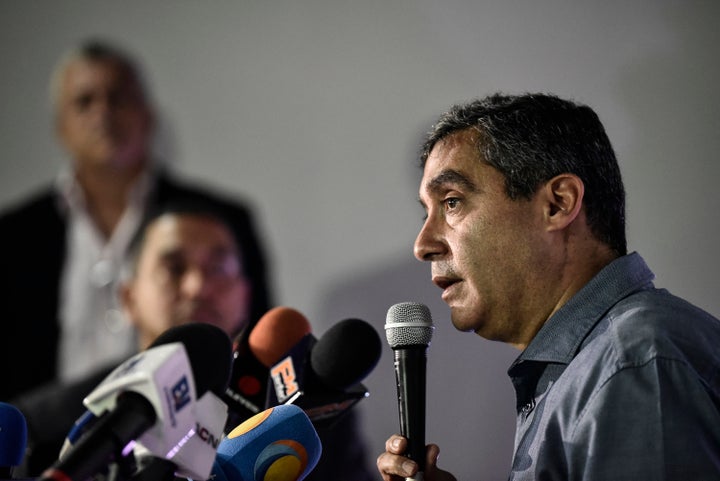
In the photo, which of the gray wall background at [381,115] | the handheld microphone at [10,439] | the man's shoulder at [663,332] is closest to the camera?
the man's shoulder at [663,332]

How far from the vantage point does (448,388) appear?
3.21 meters

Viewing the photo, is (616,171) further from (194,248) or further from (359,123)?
(194,248)

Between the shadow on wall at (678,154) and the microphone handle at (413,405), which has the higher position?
the shadow on wall at (678,154)

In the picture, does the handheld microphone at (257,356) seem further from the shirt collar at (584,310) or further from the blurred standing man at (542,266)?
the shirt collar at (584,310)

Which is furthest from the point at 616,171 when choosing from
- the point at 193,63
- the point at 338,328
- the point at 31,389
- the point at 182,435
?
the point at 31,389

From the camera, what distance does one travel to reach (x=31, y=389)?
148 inches

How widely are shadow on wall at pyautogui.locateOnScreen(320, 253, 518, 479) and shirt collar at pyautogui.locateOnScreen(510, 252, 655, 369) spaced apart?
1210mm

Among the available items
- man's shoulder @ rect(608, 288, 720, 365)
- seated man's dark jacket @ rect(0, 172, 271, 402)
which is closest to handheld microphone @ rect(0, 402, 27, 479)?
man's shoulder @ rect(608, 288, 720, 365)

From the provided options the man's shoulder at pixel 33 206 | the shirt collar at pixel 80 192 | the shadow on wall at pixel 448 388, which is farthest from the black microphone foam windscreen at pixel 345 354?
the man's shoulder at pixel 33 206

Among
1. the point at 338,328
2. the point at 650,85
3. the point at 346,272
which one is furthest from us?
the point at 346,272

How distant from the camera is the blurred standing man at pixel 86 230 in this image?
378 cm

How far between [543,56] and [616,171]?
A: 1197mm

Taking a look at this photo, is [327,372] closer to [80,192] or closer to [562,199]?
[562,199]

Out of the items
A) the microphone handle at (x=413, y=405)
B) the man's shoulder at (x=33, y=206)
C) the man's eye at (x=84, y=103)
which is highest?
the man's eye at (x=84, y=103)
